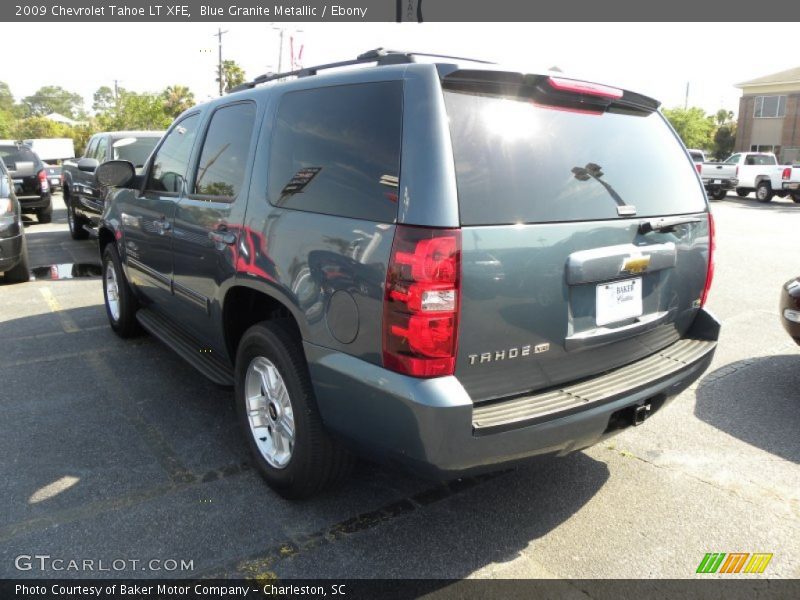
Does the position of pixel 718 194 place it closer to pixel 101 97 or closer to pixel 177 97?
pixel 177 97

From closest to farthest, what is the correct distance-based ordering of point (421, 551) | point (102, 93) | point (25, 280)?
1. point (421, 551)
2. point (25, 280)
3. point (102, 93)

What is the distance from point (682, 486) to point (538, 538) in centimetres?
96

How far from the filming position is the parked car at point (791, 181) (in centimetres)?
2408

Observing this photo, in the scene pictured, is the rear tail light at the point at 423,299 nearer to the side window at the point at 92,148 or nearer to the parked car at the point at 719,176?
the side window at the point at 92,148

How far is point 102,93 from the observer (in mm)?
127938

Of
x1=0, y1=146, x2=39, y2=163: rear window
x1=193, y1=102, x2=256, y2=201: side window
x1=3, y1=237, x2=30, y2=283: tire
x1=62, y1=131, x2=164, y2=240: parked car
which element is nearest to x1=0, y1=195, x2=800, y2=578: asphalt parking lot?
x1=193, y1=102, x2=256, y2=201: side window

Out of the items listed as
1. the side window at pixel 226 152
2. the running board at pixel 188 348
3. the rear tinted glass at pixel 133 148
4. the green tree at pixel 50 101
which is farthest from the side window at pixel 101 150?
the green tree at pixel 50 101

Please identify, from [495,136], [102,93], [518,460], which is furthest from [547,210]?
[102,93]

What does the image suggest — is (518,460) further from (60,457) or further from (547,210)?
(60,457)

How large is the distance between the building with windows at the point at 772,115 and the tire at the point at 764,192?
2066 centimetres

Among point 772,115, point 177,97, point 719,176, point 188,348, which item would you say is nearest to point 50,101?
point 177,97

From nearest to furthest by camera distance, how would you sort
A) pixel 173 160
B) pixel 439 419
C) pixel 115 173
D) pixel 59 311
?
pixel 439 419
pixel 173 160
pixel 115 173
pixel 59 311

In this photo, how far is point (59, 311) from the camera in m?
6.56

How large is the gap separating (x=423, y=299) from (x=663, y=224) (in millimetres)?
1311
